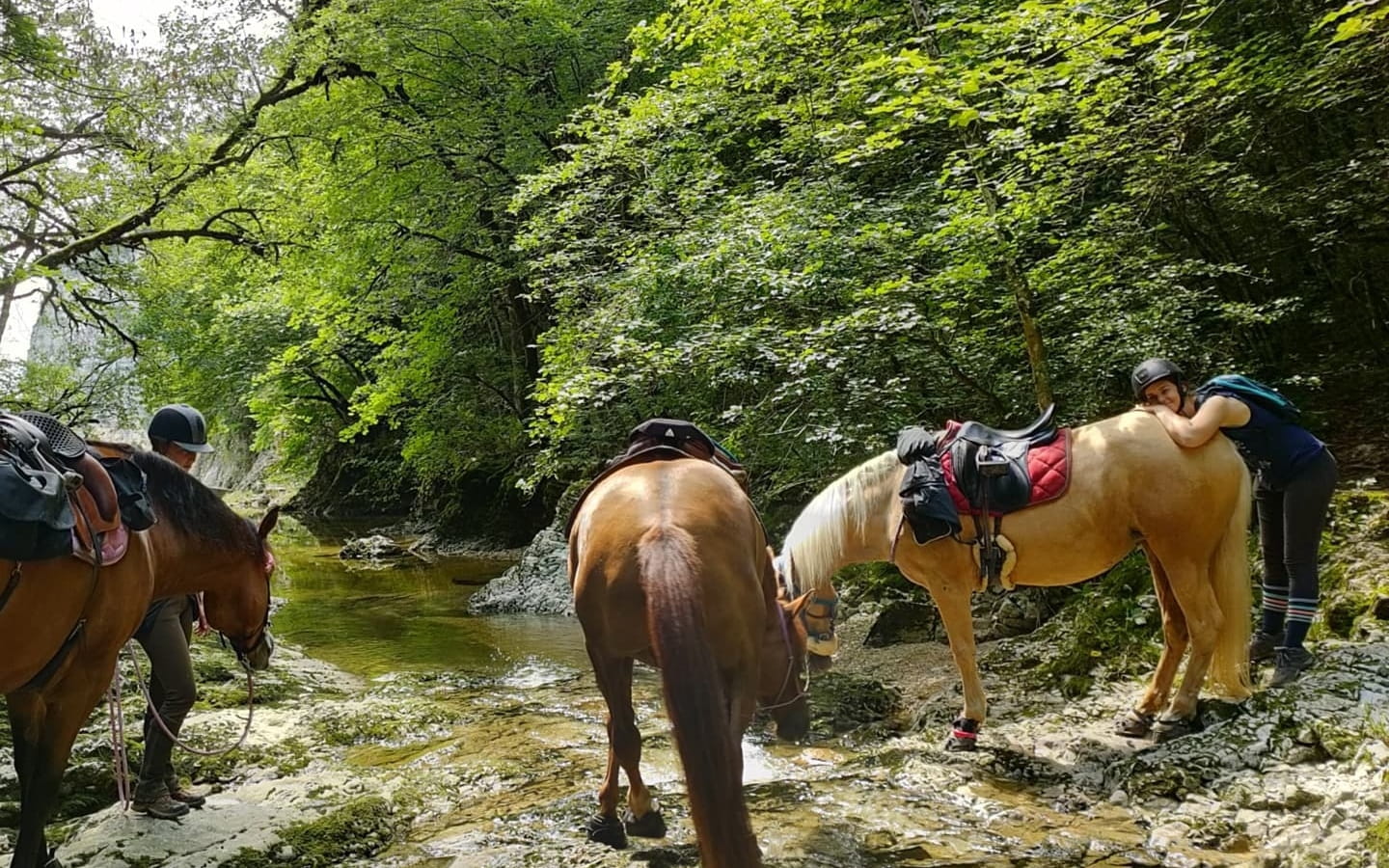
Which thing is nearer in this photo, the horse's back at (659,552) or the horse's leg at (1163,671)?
the horse's back at (659,552)

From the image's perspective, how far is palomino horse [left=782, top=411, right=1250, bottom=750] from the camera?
3908mm

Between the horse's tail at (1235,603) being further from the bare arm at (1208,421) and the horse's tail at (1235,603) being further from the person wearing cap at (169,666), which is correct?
the person wearing cap at (169,666)

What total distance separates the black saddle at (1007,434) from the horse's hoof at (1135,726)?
1.49 meters

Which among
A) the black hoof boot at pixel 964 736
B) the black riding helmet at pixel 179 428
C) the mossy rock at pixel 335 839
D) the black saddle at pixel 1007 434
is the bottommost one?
the mossy rock at pixel 335 839

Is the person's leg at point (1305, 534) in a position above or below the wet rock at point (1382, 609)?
above

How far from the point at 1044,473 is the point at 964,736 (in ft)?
4.77

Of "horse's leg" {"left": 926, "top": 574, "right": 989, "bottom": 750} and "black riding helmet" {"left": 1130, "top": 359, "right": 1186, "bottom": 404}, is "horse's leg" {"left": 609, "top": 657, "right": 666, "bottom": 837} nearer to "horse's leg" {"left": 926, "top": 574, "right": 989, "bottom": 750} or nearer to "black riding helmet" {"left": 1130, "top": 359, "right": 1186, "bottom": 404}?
"horse's leg" {"left": 926, "top": 574, "right": 989, "bottom": 750}

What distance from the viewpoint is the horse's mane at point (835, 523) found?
15.0 feet

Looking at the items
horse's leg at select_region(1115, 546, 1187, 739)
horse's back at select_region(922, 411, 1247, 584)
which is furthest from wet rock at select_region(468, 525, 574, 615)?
horse's leg at select_region(1115, 546, 1187, 739)

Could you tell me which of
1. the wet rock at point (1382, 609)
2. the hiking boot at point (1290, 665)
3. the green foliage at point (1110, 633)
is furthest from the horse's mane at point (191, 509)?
the wet rock at point (1382, 609)

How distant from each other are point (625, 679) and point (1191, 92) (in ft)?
17.9

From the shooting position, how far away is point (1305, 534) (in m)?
3.88

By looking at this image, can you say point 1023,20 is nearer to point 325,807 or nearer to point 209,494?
point 209,494

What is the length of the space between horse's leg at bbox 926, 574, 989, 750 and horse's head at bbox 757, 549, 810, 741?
87 cm
